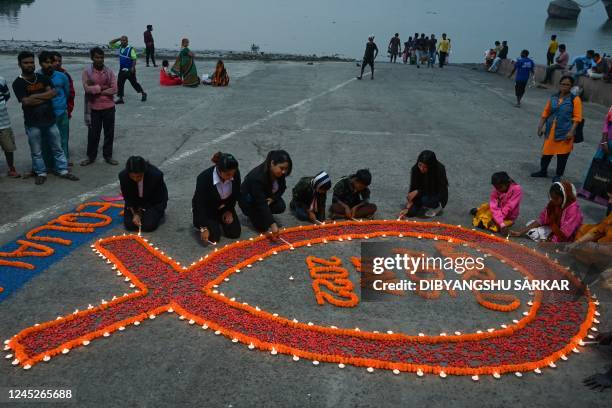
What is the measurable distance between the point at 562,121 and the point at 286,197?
5.47m

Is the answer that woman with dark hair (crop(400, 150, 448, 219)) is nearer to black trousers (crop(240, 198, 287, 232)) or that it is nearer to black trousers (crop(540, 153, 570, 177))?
black trousers (crop(240, 198, 287, 232))

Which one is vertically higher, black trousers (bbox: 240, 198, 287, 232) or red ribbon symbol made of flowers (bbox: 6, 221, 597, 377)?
black trousers (bbox: 240, 198, 287, 232)

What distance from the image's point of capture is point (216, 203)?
7.09m

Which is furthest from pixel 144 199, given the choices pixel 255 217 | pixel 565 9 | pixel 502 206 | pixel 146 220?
pixel 565 9

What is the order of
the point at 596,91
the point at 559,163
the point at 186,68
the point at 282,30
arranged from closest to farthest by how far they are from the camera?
the point at 559,163
the point at 186,68
the point at 596,91
the point at 282,30

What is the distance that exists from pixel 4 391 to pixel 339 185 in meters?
5.10

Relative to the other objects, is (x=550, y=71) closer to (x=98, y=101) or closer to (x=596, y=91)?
(x=596, y=91)

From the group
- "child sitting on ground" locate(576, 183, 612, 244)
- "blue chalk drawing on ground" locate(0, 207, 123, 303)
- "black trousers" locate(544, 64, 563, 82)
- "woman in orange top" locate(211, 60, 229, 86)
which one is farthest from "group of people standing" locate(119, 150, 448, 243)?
"black trousers" locate(544, 64, 563, 82)

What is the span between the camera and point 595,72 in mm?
20234

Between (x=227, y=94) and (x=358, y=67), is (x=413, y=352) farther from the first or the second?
(x=358, y=67)

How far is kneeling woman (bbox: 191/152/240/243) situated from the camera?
692 cm

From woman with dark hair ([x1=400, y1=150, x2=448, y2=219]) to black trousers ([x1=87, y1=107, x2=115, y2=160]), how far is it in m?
6.04

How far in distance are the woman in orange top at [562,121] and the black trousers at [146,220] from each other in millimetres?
7261

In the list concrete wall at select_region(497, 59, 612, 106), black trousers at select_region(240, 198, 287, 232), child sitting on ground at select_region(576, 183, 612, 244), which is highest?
concrete wall at select_region(497, 59, 612, 106)
